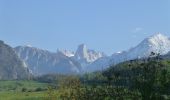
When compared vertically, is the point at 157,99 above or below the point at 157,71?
below

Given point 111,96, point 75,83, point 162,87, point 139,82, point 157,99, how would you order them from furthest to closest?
point 111,96, point 75,83, point 162,87, point 139,82, point 157,99

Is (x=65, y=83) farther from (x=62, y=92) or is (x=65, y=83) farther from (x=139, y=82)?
(x=139, y=82)

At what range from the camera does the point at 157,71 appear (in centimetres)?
9619

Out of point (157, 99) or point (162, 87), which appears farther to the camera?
point (162, 87)

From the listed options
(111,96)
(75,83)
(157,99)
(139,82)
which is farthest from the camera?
(111,96)

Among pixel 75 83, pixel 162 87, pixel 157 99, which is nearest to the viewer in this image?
pixel 157 99

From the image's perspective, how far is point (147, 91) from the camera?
3526 inches

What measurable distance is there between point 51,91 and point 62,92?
165 inches

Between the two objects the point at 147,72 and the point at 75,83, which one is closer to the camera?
the point at 147,72

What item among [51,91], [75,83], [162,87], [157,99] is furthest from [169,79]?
[51,91]

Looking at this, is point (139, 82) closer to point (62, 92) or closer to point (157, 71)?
point (157, 71)

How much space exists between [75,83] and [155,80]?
24.3 m

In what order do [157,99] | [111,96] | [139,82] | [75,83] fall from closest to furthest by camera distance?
[157,99] → [139,82] → [75,83] → [111,96]

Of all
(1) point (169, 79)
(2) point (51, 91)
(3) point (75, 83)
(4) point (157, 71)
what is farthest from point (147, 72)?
(2) point (51, 91)
